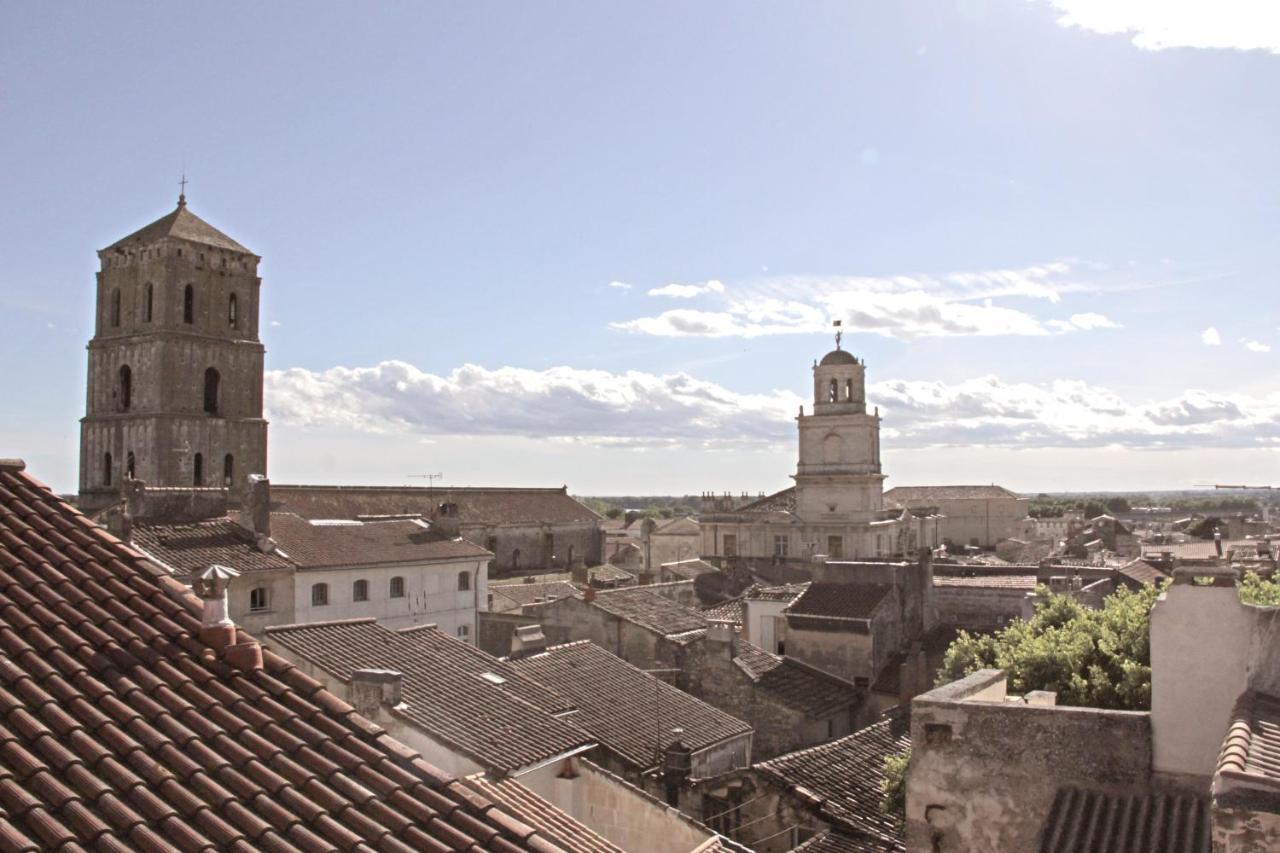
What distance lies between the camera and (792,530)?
72.6m

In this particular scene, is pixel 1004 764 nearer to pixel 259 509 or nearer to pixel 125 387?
pixel 259 509

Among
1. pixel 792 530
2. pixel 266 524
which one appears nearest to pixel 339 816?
pixel 266 524

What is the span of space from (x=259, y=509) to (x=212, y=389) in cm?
3431

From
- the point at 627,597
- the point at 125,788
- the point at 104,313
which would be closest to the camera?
the point at 125,788

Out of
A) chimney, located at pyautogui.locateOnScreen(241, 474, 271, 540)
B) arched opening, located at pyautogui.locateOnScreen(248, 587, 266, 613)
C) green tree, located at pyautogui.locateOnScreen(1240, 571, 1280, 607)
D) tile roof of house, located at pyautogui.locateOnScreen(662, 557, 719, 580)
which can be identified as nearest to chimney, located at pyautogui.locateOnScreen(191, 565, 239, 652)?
green tree, located at pyautogui.locateOnScreen(1240, 571, 1280, 607)

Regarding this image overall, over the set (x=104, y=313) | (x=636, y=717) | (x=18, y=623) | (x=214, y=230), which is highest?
(x=214, y=230)

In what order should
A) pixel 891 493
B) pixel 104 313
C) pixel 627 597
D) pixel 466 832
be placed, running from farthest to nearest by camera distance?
pixel 891 493 < pixel 104 313 < pixel 627 597 < pixel 466 832

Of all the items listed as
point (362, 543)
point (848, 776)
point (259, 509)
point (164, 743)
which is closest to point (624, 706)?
point (848, 776)

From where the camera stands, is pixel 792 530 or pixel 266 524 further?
pixel 792 530

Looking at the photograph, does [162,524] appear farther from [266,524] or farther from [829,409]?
[829,409]

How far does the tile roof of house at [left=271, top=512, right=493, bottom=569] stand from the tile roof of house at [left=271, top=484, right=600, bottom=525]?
596 inches

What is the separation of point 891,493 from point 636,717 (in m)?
95.4

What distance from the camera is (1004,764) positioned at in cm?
1291

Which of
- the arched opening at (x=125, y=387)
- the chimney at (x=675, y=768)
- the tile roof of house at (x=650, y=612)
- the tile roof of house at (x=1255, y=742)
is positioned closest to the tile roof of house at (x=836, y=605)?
the tile roof of house at (x=650, y=612)
